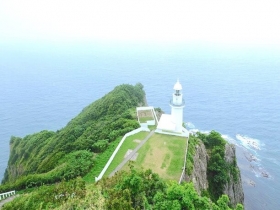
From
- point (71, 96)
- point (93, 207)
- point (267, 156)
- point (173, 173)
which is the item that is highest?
point (93, 207)

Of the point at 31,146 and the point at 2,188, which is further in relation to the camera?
the point at 31,146

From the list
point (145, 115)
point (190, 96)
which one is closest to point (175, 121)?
point (145, 115)

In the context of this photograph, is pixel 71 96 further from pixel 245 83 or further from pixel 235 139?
pixel 245 83

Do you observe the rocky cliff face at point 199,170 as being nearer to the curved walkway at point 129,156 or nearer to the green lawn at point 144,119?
the curved walkway at point 129,156

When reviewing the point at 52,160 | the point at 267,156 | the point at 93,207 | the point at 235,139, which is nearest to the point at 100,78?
the point at 235,139

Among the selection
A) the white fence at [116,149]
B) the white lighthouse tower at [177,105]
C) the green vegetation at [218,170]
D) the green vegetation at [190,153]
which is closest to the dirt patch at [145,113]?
the white fence at [116,149]

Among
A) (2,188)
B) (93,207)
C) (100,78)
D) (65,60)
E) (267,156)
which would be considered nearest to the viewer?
(93,207)
